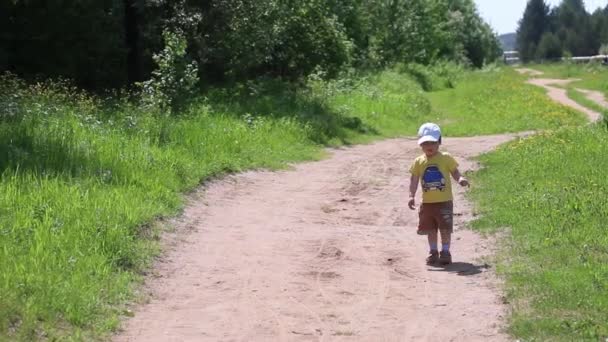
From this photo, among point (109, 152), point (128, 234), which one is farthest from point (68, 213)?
point (109, 152)

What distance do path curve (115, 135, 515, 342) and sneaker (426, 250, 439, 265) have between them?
0.32 feet

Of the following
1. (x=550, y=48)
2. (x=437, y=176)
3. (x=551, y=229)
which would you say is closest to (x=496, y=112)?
(x=551, y=229)

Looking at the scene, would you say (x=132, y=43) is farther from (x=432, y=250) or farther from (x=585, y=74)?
(x=585, y=74)

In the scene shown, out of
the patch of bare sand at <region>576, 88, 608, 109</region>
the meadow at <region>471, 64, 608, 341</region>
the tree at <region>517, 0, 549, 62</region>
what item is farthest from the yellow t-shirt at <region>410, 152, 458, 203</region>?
the tree at <region>517, 0, 549, 62</region>

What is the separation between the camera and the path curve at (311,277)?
7062 millimetres

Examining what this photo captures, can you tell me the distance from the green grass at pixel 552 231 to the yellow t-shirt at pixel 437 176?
0.87 meters

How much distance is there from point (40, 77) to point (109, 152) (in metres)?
11.9

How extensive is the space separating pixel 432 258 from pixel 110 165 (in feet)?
15.2

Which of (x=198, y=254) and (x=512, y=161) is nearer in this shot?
(x=198, y=254)

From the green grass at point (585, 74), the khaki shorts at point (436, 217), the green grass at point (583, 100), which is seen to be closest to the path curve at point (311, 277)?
the khaki shorts at point (436, 217)

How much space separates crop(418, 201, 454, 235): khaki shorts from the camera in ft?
Result: 31.0

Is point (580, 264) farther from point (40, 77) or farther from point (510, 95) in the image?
point (510, 95)

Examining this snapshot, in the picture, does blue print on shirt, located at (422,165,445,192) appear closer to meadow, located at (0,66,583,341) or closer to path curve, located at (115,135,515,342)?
path curve, located at (115,135,515,342)

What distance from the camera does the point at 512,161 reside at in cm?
1576
